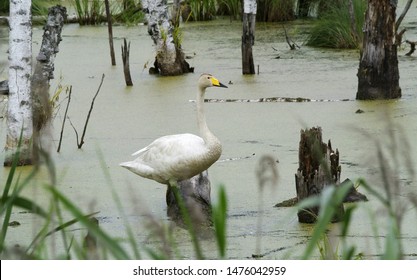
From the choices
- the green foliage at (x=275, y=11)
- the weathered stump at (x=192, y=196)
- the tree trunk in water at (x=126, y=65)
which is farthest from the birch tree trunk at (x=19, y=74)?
the green foliage at (x=275, y=11)

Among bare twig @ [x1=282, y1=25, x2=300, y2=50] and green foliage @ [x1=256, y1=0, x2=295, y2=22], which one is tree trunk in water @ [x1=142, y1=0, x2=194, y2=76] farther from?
green foliage @ [x1=256, y1=0, x2=295, y2=22]

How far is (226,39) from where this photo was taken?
1511 cm

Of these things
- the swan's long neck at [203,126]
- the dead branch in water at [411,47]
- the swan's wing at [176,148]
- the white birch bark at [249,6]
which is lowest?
the dead branch in water at [411,47]

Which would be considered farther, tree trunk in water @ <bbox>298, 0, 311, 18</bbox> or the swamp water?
tree trunk in water @ <bbox>298, 0, 311, 18</bbox>

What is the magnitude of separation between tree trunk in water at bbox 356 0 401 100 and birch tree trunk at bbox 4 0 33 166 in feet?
11.0

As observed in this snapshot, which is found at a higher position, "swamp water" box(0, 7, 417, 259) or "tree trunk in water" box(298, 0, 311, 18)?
"swamp water" box(0, 7, 417, 259)

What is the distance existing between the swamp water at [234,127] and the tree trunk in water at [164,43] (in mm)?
191

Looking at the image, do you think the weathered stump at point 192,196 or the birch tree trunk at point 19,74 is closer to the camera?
the weathered stump at point 192,196

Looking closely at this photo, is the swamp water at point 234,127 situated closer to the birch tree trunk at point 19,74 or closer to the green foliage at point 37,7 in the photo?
the birch tree trunk at point 19,74

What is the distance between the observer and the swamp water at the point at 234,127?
582 cm

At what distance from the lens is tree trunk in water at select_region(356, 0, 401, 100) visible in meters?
10.1

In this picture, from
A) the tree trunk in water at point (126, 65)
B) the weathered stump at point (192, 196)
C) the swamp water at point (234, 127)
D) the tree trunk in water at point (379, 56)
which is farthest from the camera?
the tree trunk in water at point (126, 65)

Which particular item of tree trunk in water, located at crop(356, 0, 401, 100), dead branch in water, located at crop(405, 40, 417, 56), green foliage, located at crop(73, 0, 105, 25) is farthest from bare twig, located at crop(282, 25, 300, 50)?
green foliage, located at crop(73, 0, 105, 25)

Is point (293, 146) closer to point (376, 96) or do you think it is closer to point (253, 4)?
point (376, 96)
